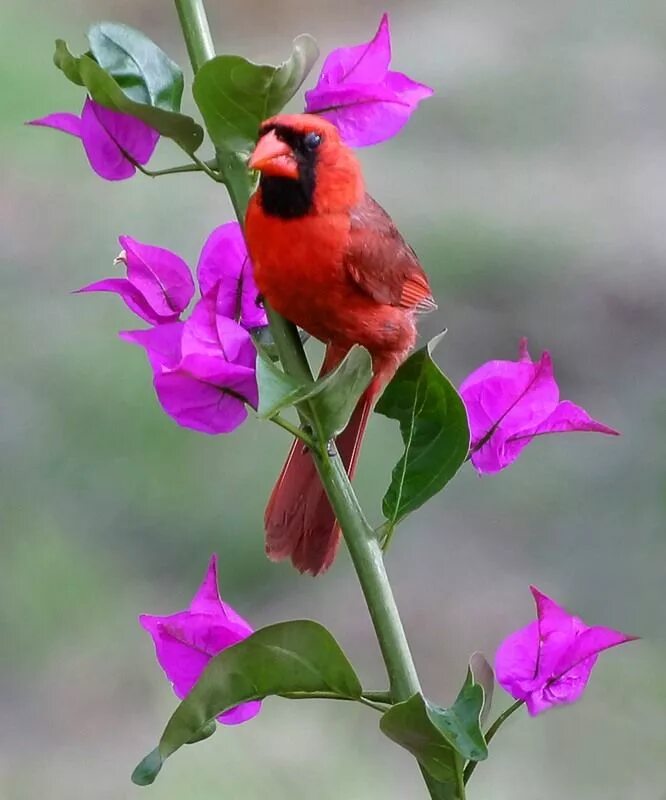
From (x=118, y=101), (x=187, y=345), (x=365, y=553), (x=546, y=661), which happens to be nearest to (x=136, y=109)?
(x=118, y=101)

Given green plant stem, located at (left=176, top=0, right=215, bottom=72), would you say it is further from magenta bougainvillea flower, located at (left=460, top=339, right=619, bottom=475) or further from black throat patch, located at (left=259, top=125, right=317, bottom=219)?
magenta bougainvillea flower, located at (left=460, top=339, right=619, bottom=475)

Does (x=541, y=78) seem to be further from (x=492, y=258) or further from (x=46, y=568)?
(x=46, y=568)

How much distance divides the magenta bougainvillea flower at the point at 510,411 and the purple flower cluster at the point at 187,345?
0.13 metres

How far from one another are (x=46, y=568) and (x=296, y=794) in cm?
43

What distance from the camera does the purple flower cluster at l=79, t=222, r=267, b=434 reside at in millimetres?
488

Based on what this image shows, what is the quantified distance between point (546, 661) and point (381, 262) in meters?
0.28

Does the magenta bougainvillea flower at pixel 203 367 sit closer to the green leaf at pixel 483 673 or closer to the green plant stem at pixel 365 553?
the green plant stem at pixel 365 553

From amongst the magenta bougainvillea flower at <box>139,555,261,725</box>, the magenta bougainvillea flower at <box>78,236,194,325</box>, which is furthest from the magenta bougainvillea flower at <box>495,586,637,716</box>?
the magenta bougainvillea flower at <box>78,236,194,325</box>

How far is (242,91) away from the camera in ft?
1.62

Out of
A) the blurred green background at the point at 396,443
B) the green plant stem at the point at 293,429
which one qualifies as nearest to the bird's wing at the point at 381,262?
the green plant stem at the point at 293,429

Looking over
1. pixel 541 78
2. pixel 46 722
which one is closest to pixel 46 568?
pixel 46 722

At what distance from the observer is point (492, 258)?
1.52 metres

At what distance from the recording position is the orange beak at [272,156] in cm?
52

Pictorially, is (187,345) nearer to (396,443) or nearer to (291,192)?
(291,192)
